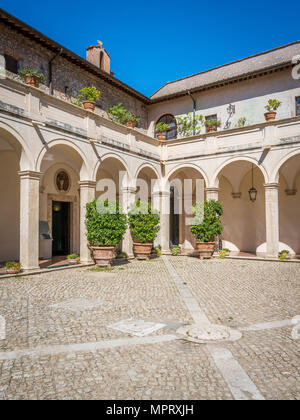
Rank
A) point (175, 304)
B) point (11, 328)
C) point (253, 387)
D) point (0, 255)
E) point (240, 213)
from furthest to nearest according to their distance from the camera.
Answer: point (240, 213)
point (0, 255)
point (175, 304)
point (11, 328)
point (253, 387)

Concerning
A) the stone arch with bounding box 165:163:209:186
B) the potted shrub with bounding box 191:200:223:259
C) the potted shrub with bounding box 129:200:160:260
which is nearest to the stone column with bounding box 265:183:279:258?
the potted shrub with bounding box 191:200:223:259

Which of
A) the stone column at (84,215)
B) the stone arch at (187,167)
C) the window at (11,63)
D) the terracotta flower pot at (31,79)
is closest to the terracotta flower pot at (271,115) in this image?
the stone arch at (187,167)

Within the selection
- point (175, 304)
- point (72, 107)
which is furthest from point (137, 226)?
point (175, 304)

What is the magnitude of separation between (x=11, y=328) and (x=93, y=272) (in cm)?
574

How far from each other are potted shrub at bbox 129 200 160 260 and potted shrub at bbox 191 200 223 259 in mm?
1830

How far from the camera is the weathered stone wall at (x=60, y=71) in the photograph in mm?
12992

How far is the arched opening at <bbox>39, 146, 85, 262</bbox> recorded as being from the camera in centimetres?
1419

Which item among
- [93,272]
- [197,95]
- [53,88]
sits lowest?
[93,272]

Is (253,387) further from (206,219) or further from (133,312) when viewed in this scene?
(206,219)

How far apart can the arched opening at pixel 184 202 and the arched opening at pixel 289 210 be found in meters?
4.10

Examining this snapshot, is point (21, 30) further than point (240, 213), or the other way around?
point (240, 213)

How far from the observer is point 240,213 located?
17.9 metres

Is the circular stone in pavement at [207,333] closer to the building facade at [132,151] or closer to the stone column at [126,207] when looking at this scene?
the building facade at [132,151]

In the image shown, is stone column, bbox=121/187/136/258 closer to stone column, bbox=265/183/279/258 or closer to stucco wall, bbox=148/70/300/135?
stone column, bbox=265/183/279/258
